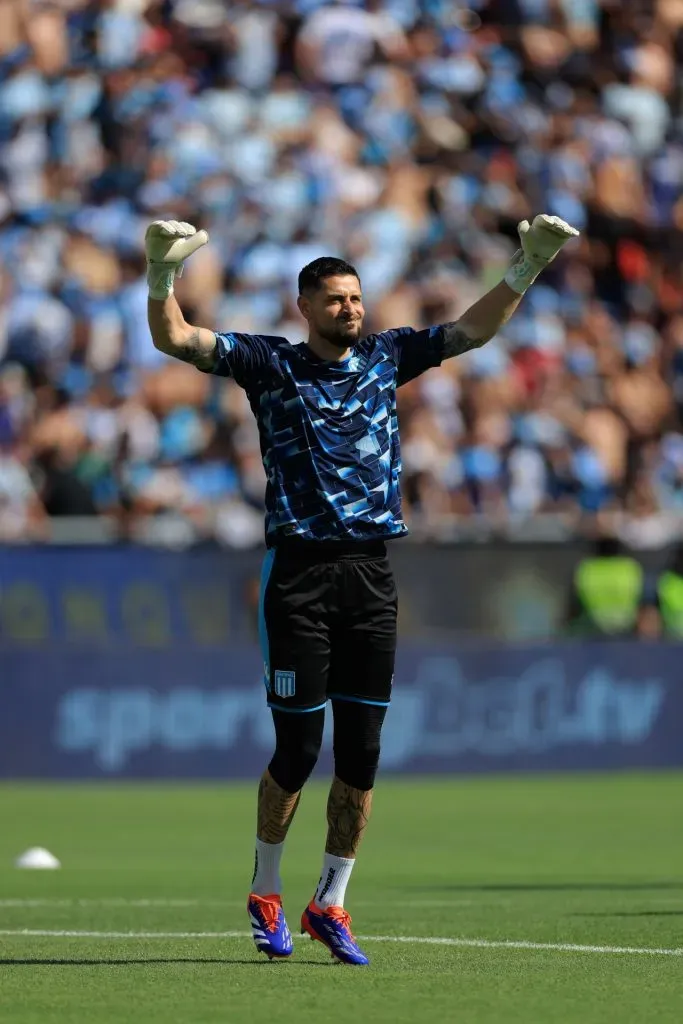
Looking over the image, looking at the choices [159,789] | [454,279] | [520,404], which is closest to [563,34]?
[454,279]

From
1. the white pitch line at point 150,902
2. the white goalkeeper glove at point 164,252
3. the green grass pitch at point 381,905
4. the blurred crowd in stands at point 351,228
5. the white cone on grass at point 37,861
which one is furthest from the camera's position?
the blurred crowd in stands at point 351,228

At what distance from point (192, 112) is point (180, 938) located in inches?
562

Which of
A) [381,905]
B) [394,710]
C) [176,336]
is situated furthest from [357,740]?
[394,710]

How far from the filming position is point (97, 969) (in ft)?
22.1

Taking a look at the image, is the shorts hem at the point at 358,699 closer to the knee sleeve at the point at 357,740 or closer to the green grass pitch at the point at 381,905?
the knee sleeve at the point at 357,740

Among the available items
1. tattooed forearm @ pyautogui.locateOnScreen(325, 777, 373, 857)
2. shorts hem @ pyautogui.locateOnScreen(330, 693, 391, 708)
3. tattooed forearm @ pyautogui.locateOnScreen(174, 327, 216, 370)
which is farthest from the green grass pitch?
tattooed forearm @ pyautogui.locateOnScreen(174, 327, 216, 370)

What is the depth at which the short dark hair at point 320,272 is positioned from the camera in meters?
7.02

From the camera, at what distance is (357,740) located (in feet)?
23.1

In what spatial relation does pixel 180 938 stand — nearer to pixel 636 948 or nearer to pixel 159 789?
pixel 636 948

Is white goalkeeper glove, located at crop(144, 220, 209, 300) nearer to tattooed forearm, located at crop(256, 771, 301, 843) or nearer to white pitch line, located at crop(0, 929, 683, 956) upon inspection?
tattooed forearm, located at crop(256, 771, 301, 843)

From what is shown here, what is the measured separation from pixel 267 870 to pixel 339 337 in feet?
5.99

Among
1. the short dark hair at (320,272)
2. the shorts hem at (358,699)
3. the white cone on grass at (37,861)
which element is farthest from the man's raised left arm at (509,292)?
the white cone on grass at (37,861)

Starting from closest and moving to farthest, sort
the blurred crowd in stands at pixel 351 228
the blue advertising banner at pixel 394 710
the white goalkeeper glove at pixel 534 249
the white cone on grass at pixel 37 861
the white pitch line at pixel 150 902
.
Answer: the white goalkeeper glove at pixel 534 249
the white pitch line at pixel 150 902
the white cone on grass at pixel 37 861
the blue advertising banner at pixel 394 710
the blurred crowd in stands at pixel 351 228

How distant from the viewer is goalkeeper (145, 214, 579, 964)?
6.93m
